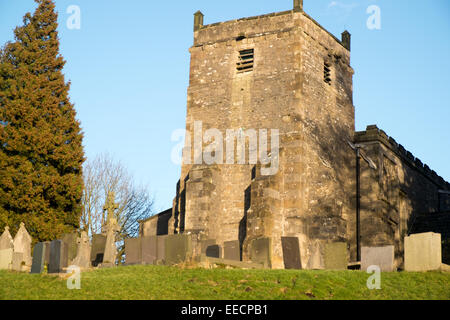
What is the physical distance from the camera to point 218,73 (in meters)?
29.4

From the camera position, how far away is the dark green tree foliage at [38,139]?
986 inches

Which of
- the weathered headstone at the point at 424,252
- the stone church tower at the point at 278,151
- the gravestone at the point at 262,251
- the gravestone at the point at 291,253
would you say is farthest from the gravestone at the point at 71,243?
the weathered headstone at the point at 424,252

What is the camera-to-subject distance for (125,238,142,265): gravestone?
73.4ft

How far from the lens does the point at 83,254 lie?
21422mm

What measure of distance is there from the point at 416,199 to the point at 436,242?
1862 centimetres

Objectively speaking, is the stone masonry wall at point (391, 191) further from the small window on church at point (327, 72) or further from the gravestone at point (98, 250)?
the gravestone at point (98, 250)

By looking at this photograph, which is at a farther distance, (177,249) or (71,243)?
(71,243)

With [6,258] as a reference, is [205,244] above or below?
above

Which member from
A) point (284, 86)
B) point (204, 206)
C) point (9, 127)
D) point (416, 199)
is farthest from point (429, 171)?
point (9, 127)

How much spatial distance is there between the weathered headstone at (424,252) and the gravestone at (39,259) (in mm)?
10246

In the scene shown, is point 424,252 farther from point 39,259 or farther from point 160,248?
point 39,259

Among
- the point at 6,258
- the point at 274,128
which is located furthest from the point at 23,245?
the point at 274,128

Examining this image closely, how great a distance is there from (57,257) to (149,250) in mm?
4212

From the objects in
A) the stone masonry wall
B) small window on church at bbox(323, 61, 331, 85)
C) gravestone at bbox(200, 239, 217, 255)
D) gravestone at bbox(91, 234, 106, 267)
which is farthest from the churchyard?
small window on church at bbox(323, 61, 331, 85)
